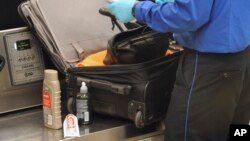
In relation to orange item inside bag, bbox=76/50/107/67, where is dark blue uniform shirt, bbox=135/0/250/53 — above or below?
above

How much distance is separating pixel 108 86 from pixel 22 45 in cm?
42

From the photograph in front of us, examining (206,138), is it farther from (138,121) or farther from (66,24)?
(66,24)

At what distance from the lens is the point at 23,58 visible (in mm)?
1734

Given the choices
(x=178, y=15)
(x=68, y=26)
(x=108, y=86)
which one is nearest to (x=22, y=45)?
(x=68, y=26)

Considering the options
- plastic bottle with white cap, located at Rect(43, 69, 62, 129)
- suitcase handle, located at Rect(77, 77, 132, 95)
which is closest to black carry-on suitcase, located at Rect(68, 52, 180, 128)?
suitcase handle, located at Rect(77, 77, 132, 95)

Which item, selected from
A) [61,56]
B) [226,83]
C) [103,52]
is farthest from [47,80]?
[226,83]

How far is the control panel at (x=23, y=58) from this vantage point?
5.59 feet

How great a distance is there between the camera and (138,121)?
1.49 metres

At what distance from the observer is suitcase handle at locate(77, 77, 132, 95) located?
1.49 metres

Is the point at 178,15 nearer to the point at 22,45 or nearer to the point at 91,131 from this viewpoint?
the point at 91,131

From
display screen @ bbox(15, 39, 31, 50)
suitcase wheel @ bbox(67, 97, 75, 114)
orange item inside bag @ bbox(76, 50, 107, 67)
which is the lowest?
suitcase wheel @ bbox(67, 97, 75, 114)

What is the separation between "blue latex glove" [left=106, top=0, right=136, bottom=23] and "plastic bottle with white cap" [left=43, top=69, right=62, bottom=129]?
0.28 metres

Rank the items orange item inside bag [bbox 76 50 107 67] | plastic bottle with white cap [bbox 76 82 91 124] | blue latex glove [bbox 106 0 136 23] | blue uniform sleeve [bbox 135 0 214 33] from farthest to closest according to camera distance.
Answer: orange item inside bag [bbox 76 50 107 67] → plastic bottle with white cap [bbox 76 82 91 124] → blue latex glove [bbox 106 0 136 23] → blue uniform sleeve [bbox 135 0 214 33]

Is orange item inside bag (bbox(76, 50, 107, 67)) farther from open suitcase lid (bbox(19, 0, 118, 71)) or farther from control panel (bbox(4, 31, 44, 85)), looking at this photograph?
control panel (bbox(4, 31, 44, 85))
